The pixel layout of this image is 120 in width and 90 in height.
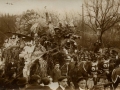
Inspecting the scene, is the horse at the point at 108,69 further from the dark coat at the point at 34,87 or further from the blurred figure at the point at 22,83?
the blurred figure at the point at 22,83

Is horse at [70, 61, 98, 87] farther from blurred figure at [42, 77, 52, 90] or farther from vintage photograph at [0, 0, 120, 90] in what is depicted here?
blurred figure at [42, 77, 52, 90]

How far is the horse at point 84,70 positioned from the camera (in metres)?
3.57

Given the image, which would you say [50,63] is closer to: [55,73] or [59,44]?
[55,73]

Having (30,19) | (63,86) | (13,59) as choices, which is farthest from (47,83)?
(30,19)

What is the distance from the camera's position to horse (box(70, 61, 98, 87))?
357 centimetres

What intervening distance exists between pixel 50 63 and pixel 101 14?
0.99m

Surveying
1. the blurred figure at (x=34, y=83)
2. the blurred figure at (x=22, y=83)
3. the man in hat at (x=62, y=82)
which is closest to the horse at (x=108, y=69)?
the man in hat at (x=62, y=82)

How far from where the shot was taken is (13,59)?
3.63m

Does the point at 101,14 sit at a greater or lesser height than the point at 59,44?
greater

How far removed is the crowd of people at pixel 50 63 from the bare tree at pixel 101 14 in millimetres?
247

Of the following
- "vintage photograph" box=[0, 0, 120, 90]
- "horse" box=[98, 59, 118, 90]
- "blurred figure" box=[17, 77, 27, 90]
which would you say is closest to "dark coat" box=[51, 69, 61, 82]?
"vintage photograph" box=[0, 0, 120, 90]

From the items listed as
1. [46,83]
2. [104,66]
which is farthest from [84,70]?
[46,83]

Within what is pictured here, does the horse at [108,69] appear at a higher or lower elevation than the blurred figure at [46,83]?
higher

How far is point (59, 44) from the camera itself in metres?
3.64
